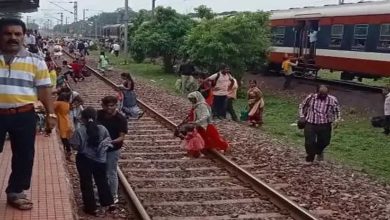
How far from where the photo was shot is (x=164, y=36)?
32.6m

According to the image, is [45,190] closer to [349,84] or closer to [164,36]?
[349,84]

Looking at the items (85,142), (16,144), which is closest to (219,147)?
(85,142)

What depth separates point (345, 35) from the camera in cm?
2114

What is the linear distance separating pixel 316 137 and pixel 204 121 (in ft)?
6.78

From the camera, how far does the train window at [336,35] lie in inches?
845

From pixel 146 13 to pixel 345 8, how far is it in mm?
23555

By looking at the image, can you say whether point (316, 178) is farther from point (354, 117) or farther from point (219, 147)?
point (354, 117)

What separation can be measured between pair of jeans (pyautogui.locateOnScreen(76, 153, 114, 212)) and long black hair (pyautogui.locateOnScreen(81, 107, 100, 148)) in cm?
26

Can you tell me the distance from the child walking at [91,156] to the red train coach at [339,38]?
1354cm

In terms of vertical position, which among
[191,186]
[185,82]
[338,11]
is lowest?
[191,186]

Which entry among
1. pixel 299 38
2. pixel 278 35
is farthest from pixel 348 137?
pixel 278 35

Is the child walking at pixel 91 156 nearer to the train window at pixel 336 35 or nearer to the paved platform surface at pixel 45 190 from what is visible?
the paved platform surface at pixel 45 190

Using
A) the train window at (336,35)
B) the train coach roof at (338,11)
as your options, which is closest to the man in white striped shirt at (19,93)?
the train coach roof at (338,11)

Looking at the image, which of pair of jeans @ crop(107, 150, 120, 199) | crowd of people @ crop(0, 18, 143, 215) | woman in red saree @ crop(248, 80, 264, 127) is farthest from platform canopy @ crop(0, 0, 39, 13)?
pair of jeans @ crop(107, 150, 120, 199)
